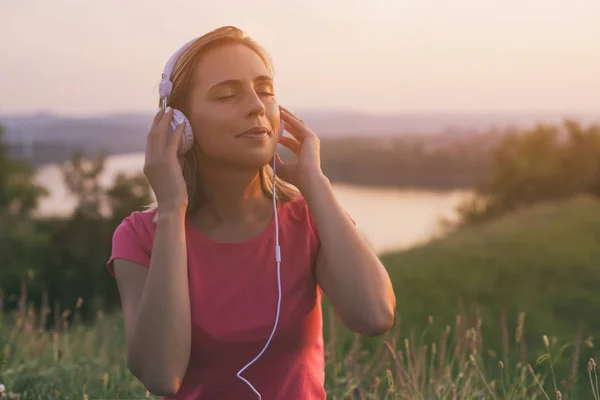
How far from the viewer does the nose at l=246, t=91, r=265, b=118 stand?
3.01 m

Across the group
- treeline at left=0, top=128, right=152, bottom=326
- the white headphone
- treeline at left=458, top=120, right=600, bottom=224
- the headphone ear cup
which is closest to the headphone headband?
the white headphone

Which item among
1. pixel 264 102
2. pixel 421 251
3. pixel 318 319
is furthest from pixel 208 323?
pixel 421 251

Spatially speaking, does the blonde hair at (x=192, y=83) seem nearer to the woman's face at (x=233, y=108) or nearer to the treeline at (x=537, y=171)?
the woman's face at (x=233, y=108)

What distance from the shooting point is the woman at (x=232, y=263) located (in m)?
2.93

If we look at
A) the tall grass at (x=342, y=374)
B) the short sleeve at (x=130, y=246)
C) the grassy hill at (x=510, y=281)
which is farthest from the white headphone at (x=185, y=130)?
the grassy hill at (x=510, y=281)

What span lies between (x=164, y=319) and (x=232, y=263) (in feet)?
1.27

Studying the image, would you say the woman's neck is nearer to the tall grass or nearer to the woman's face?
the woman's face

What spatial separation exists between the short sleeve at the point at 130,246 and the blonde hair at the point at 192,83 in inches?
10.4

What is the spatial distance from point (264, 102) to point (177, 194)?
517 millimetres

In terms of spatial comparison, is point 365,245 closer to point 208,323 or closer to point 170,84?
point 208,323

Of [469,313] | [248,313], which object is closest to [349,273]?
[248,313]

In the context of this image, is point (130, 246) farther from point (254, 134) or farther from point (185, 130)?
point (254, 134)

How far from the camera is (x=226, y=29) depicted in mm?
3123

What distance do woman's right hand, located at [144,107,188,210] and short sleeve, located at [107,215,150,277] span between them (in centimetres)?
21
